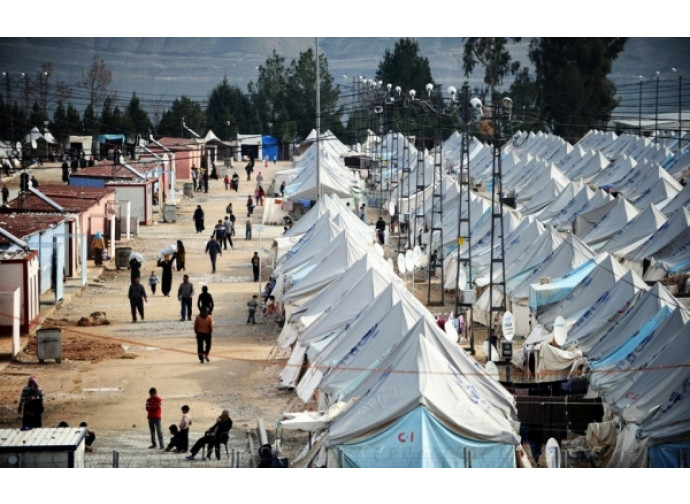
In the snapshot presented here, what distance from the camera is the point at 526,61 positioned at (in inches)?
5472

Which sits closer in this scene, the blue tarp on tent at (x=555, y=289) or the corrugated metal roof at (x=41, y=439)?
the corrugated metal roof at (x=41, y=439)

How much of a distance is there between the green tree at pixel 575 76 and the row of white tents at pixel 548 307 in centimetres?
3842

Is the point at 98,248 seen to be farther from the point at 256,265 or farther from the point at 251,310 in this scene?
the point at 251,310

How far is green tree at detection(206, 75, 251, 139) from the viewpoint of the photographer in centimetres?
8725

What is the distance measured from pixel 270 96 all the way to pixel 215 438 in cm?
8295

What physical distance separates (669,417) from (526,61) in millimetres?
125795

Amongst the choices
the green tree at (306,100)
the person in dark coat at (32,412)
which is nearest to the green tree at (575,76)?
the green tree at (306,100)

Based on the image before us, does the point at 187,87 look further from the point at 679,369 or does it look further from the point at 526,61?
the point at 679,369

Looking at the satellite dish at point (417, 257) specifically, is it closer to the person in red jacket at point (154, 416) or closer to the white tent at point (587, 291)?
the white tent at point (587, 291)

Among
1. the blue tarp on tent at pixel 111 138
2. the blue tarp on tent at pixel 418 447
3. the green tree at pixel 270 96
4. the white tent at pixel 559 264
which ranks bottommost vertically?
the blue tarp on tent at pixel 418 447

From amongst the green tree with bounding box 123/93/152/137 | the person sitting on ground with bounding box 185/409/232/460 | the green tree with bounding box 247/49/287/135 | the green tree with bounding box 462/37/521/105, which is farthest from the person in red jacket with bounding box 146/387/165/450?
the green tree with bounding box 462/37/521/105

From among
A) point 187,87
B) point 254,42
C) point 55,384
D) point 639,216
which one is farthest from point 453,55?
point 55,384

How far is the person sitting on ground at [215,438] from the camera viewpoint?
55.5ft

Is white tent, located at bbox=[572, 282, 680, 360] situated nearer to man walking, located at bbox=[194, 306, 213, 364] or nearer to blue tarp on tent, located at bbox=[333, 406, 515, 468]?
blue tarp on tent, located at bbox=[333, 406, 515, 468]
